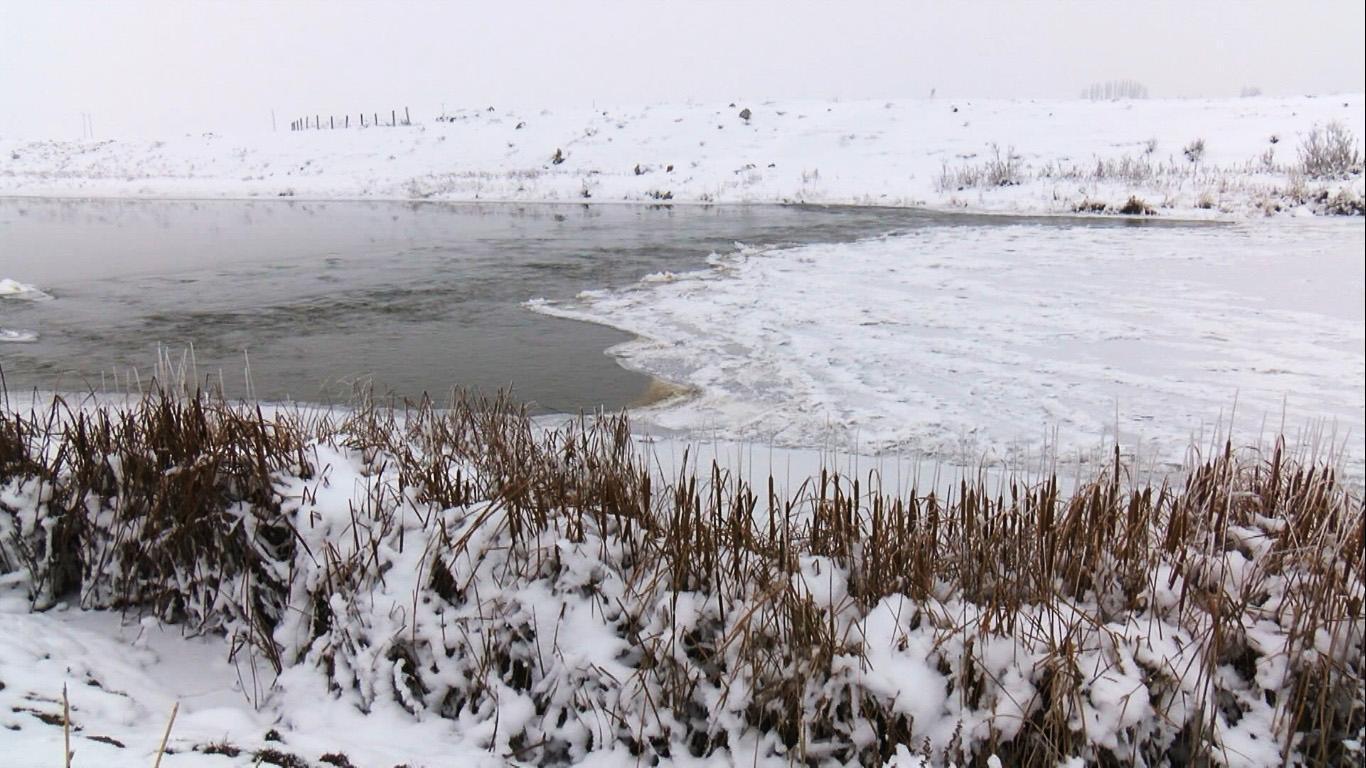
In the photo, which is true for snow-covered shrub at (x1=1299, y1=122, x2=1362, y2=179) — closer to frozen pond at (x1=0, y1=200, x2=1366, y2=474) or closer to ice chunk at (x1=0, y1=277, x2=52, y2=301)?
frozen pond at (x1=0, y1=200, x2=1366, y2=474)

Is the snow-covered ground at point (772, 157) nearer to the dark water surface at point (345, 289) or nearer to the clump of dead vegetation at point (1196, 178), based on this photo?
the clump of dead vegetation at point (1196, 178)

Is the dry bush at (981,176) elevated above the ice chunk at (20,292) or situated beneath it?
elevated above

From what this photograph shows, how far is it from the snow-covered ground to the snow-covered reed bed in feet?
66.9

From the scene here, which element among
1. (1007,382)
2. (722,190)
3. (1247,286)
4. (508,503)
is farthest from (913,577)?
(722,190)

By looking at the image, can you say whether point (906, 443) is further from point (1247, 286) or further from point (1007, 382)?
point (1247, 286)

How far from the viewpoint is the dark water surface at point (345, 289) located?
25.7 feet

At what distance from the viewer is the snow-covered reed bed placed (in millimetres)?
2920

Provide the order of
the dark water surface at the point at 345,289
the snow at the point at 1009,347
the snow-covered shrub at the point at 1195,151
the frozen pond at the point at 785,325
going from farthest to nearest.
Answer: the snow-covered shrub at the point at 1195,151, the dark water surface at the point at 345,289, the frozen pond at the point at 785,325, the snow at the point at 1009,347

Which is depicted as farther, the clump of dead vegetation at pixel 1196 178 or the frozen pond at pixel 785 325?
the clump of dead vegetation at pixel 1196 178

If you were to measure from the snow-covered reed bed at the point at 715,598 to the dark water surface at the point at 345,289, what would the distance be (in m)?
1.11

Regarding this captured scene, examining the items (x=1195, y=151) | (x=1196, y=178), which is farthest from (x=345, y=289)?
(x=1195, y=151)

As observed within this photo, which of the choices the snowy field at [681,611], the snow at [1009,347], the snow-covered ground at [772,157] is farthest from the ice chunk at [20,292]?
the snow-covered ground at [772,157]

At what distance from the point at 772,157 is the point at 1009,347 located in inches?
1162

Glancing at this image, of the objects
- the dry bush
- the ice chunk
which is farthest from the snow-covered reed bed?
A: the dry bush
